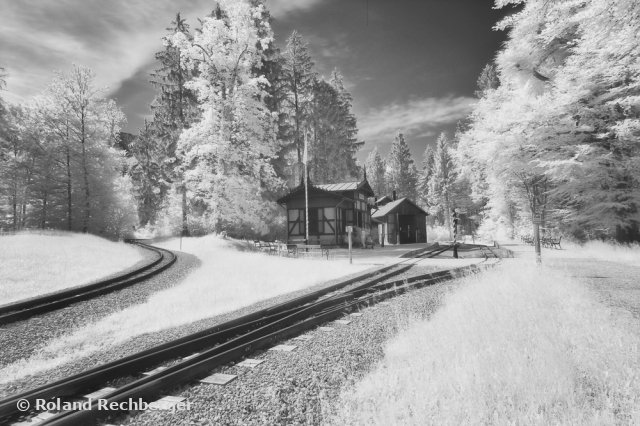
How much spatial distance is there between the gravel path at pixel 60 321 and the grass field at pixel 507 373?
4.74 metres

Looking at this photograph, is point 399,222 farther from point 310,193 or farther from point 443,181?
point 443,181

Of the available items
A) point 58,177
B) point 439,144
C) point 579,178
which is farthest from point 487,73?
point 58,177

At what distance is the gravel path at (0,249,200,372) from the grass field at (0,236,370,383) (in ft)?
1.02

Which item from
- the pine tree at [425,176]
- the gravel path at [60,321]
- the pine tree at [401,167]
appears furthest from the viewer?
the pine tree at [425,176]

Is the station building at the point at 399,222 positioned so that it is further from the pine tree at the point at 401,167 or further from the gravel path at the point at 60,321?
the gravel path at the point at 60,321

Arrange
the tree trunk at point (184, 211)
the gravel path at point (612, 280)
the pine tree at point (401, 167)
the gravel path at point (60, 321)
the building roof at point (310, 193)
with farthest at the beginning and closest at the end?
the pine tree at point (401, 167) → the tree trunk at point (184, 211) → the building roof at point (310, 193) → the gravel path at point (612, 280) → the gravel path at point (60, 321)

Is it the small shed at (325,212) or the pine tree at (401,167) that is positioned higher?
the pine tree at (401,167)

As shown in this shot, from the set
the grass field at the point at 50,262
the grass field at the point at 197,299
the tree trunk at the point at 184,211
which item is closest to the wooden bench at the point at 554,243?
the grass field at the point at 197,299

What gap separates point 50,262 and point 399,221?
33932 mm

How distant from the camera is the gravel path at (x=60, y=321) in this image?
6.11 metres

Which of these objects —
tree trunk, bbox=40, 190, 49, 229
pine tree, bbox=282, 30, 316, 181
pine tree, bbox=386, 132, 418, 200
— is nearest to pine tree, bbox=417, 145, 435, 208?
pine tree, bbox=386, 132, 418, 200

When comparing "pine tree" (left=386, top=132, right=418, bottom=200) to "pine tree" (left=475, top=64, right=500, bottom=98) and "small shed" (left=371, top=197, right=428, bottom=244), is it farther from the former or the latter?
"small shed" (left=371, top=197, right=428, bottom=244)

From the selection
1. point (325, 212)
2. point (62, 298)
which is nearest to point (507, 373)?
point (62, 298)

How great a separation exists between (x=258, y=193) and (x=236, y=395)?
22.1 meters
